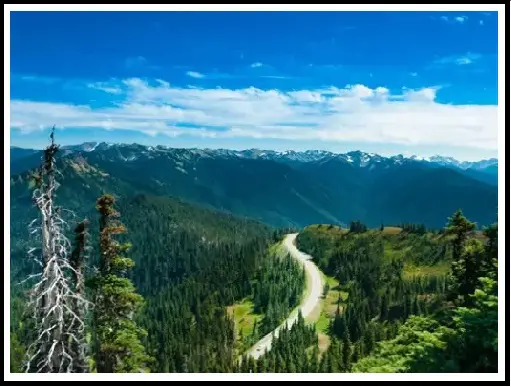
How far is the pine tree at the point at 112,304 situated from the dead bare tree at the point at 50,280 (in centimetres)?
661

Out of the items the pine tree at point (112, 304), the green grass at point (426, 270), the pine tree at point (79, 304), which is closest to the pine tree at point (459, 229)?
the pine tree at point (112, 304)

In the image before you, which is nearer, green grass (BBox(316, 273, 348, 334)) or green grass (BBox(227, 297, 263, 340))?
green grass (BBox(316, 273, 348, 334))

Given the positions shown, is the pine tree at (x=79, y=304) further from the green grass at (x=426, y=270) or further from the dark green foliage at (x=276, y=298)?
the green grass at (x=426, y=270)

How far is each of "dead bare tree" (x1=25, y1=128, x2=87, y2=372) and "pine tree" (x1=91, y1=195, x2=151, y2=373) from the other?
6609mm

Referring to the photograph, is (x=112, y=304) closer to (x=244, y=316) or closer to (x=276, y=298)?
(x=276, y=298)

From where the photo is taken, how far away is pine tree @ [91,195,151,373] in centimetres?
2827

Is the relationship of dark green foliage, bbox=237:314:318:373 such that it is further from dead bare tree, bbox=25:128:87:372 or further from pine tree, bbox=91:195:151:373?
dead bare tree, bbox=25:128:87:372


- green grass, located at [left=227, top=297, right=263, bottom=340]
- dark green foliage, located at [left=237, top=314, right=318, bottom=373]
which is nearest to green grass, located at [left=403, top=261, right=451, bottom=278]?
green grass, located at [left=227, top=297, right=263, bottom=340]

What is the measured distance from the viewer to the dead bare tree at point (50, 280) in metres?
20.0

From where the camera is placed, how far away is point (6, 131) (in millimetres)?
19828

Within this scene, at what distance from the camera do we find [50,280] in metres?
20.5

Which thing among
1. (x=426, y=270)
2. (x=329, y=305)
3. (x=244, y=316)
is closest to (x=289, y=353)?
(x=329, y=305)
